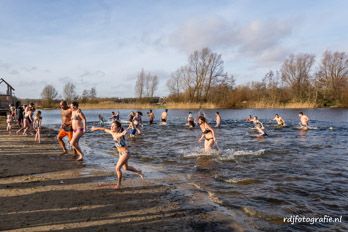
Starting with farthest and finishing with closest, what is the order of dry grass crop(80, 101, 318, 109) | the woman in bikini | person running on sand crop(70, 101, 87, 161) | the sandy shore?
dry grass crop(80, 101, 318, 109) < the woman in bikini < person running on sand crop(70, 101, 87, 161) < the sandy shore

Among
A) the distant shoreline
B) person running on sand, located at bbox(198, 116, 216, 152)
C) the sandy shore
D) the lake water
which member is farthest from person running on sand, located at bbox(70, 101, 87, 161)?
the distant shoreline

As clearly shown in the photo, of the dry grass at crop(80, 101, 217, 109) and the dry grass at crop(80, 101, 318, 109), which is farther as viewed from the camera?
the dry grass at crop(80, 101, 217, 109)

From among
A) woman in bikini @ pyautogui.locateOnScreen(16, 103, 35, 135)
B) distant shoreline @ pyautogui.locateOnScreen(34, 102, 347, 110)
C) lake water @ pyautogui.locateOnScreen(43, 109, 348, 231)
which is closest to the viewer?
lake water @ pyautogui.locateOnScreen(43, 109, 348, 231)

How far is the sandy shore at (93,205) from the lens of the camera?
6.56m

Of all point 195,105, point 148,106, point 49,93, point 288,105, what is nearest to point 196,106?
point 195,105

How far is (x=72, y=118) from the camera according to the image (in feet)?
42.3

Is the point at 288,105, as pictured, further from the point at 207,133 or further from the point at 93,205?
the point at 93,205

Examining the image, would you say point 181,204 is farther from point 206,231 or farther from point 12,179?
point 12,179

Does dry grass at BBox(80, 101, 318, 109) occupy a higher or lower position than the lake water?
higher

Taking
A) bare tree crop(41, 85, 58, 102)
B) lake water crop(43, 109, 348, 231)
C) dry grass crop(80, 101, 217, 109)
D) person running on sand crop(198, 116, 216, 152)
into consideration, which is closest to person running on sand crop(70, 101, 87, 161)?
lake water crop(43, 109, 348, 231)

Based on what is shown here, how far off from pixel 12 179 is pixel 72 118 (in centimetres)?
354

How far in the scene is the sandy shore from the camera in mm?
6559

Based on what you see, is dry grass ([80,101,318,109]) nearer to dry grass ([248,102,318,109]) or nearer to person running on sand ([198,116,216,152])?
dry grass ([248,102,318,109])

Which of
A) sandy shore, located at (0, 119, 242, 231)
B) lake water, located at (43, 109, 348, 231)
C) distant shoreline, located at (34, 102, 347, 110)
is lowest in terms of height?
lake water, located at (43, 109, 348, 231)
